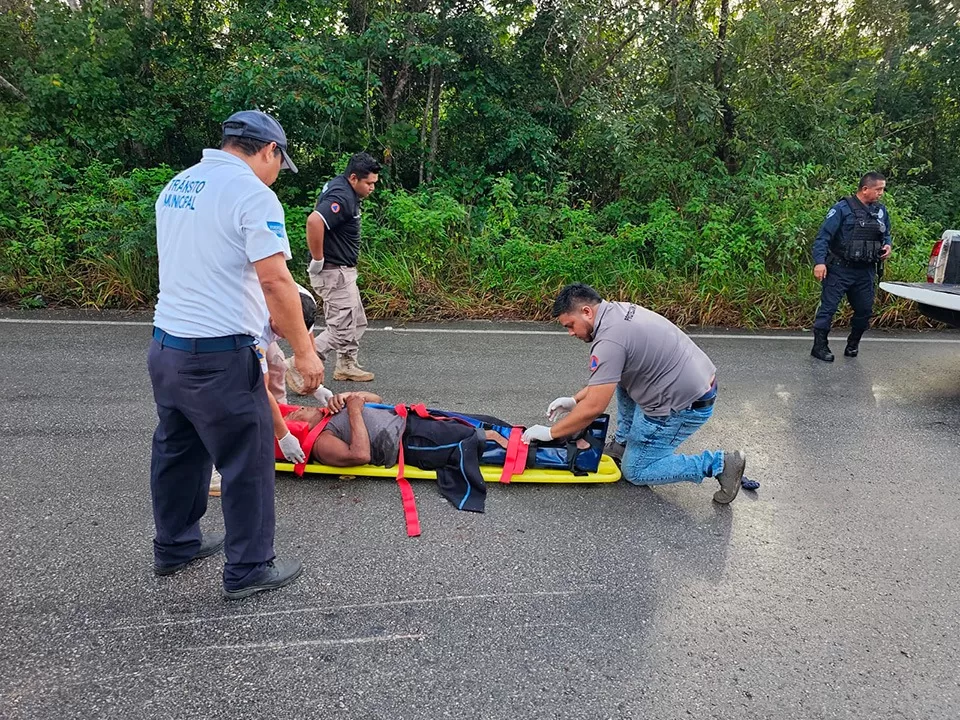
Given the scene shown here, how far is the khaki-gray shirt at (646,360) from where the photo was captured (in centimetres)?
338

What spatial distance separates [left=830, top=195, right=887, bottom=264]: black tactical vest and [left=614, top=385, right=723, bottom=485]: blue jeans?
362cm

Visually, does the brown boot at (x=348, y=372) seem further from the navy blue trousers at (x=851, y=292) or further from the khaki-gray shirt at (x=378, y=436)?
the navy blue trousers at (x=851, y=292)

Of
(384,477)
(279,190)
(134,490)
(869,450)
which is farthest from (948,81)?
(134,490)

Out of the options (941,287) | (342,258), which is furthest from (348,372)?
(941,287)

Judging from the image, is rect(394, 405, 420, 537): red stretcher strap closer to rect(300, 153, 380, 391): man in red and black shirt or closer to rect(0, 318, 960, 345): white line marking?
rect(300, 153, 380, 391): man in red and black shirt

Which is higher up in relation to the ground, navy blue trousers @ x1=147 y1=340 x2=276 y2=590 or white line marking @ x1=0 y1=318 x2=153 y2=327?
navy blue trousers @ x1=147 y1=340 x2=276 y2=590

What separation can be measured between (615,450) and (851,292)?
374 centimetres

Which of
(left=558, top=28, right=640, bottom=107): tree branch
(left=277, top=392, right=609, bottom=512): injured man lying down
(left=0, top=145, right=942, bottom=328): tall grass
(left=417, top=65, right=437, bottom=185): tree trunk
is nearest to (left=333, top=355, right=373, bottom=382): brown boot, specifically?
(left=277, top=392, right=609, bottom=512): injured man lying down

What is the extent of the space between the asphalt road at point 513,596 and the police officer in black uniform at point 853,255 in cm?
196

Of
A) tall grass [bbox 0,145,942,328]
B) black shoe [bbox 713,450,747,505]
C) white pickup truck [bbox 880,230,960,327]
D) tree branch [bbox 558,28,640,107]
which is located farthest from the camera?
tree branch [bbox 558,28,640,107]

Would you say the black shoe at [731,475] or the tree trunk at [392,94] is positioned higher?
the tree trunk at [392,94]

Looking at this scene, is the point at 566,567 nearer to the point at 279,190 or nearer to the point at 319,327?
the point at 319,327

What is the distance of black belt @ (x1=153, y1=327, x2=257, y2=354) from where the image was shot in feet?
7.98

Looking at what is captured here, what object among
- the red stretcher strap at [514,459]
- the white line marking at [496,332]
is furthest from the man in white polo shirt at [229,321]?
the white line marking at [496,332]
